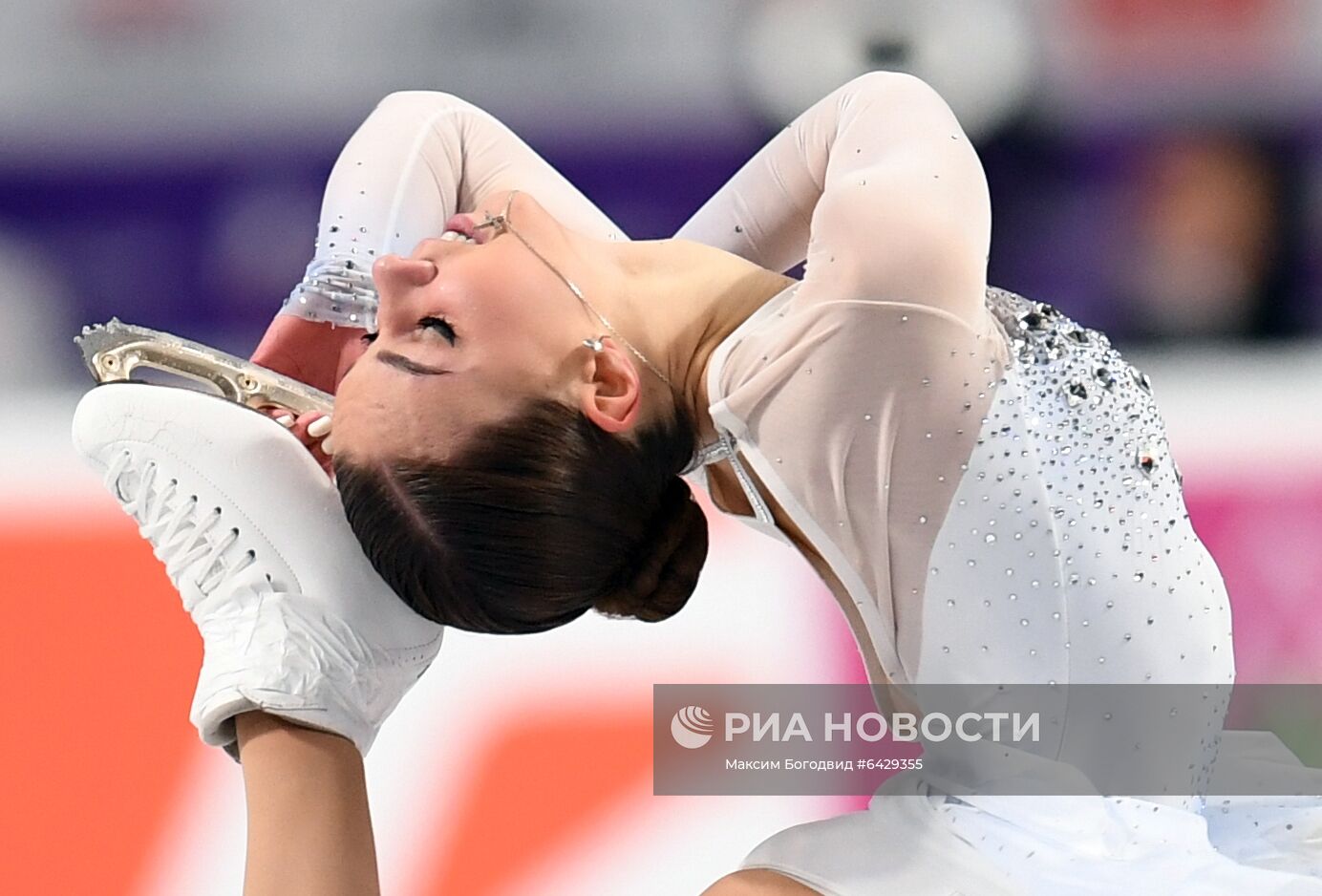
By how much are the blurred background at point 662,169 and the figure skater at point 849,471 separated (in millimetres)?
663

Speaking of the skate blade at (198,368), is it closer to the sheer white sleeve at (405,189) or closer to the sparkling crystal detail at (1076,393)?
the sheer white sleeve at (405,189)

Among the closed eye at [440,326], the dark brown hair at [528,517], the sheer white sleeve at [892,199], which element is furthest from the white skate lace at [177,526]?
the sheer white sleeve at [892,199]

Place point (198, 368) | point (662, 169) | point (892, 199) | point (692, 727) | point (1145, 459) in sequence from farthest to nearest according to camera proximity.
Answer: point (662, 169) → point (692, 727) → point (198, 368) → point (1145, 459) → point (892, 199)

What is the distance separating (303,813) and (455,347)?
1.14ft

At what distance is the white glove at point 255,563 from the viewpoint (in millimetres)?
1100

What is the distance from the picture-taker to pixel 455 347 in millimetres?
1062

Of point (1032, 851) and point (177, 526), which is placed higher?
point (177, 526)

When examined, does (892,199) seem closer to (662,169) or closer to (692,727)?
(692,727)

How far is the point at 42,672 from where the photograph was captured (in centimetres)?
177

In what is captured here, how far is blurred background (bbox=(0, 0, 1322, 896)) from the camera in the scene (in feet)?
6.06

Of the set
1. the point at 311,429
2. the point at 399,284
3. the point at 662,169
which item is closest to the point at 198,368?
the point at 311,429

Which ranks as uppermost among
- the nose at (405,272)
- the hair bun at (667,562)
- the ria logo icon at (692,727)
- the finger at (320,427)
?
the nose at (405,272)

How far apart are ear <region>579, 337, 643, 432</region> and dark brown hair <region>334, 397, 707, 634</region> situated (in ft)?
0.04

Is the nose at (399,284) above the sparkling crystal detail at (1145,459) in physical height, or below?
above
